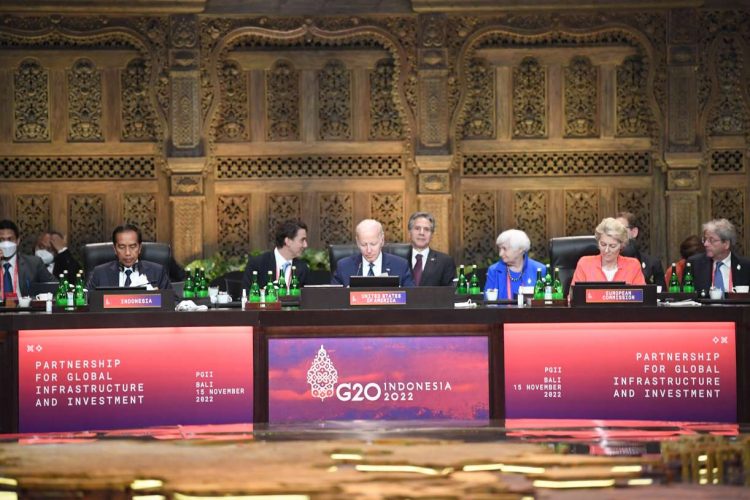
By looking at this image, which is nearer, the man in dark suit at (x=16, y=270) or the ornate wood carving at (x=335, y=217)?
the man in dark suit at (x=16, y=270)

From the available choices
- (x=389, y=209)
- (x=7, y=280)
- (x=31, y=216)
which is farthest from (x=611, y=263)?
(x=31, y=216)

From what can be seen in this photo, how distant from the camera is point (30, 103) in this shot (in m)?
10.3

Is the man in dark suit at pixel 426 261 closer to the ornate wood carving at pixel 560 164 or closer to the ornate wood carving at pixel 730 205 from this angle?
the ornate wood carving at pixel 560 164

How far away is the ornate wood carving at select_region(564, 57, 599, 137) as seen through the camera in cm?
1050

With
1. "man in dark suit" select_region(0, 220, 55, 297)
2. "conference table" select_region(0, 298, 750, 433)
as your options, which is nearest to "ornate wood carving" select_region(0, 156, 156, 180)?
"man in dark suit" select_region(0, 220, 55, 297)

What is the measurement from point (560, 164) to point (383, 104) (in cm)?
175

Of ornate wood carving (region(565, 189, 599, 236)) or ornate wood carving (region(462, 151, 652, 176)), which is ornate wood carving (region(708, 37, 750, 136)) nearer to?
ornate wood carving (region(462, 151, 652, 176))

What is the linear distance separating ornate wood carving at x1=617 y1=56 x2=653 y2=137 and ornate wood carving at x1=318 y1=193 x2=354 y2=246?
264 centimetres

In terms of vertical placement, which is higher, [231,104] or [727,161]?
[231,104]

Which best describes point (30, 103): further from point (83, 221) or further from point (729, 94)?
point (729, 94)

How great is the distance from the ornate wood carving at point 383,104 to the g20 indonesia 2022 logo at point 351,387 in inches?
211

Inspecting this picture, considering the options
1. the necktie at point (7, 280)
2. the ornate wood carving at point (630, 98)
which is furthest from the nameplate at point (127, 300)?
the ornate wood carving at point (630, 98)

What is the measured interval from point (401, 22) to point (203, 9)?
181 cm

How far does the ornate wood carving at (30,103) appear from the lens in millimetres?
10281
